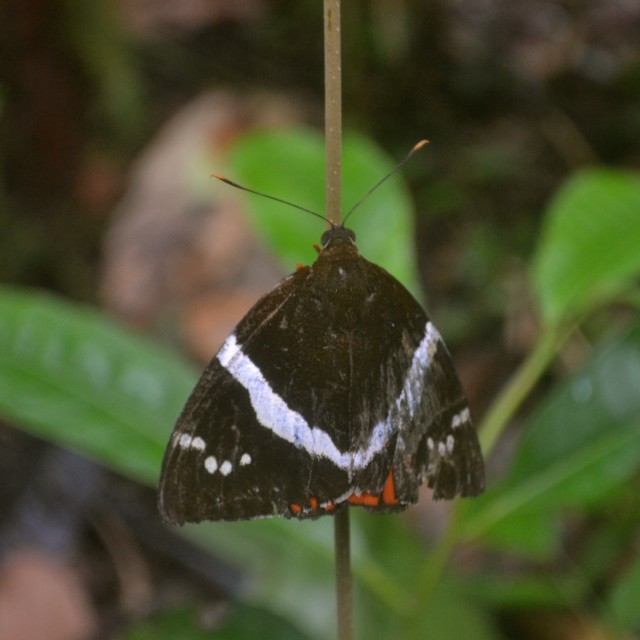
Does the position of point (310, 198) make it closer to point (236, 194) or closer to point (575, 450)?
point (575, 450)

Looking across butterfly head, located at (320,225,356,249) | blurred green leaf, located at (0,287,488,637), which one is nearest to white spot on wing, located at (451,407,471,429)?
butterfly head, located at (320,225,356,249)

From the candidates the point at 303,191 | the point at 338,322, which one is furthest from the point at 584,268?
the point at 338,322

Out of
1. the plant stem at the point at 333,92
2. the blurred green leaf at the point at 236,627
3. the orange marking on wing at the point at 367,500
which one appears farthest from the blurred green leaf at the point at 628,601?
the plant stem at the point at 333,92

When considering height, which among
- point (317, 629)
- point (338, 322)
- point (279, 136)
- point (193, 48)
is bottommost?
point (317, 629)

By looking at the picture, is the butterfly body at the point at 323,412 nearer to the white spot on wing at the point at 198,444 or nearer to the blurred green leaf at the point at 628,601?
the white spot on wing at the point at 198,444

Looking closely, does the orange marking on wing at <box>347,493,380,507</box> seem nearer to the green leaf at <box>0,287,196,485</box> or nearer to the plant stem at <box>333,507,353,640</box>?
the plant stem at <box>333,507,353,640</box>

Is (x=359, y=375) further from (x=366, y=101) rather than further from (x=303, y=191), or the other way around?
(x=366, y=101)
